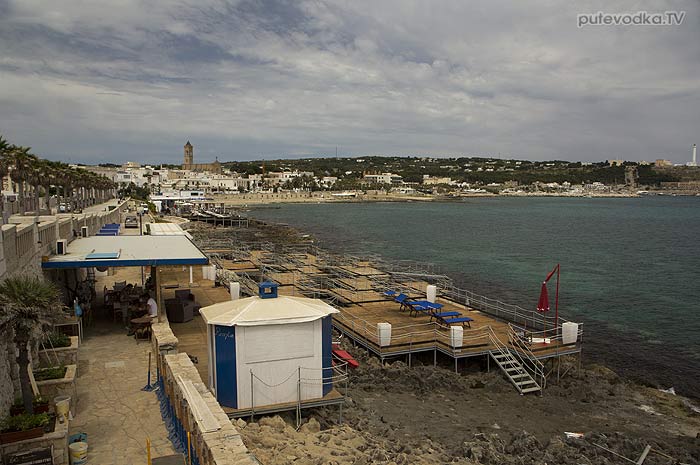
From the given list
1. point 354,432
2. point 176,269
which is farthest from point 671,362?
point 176,269

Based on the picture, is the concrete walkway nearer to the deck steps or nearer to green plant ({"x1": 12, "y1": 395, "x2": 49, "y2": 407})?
green plant ({"x1": 12, "y1": 395, "x2": 49, "y2": 407})

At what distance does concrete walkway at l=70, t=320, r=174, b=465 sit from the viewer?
7938 millimetres

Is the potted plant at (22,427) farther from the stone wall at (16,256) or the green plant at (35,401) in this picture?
the stone wall at (16,256)

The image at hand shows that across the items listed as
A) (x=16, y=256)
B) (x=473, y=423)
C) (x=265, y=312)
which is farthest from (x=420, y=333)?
(x=16, y=256)

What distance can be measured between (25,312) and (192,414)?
2.65m

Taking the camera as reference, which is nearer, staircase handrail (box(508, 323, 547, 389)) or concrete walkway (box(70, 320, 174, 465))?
concrete walkway (box(70, 320, 174, 465))

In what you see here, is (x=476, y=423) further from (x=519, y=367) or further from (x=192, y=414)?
(x=192, y=414)

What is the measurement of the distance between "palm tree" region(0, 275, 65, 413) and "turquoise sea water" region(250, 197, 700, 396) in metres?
18.6

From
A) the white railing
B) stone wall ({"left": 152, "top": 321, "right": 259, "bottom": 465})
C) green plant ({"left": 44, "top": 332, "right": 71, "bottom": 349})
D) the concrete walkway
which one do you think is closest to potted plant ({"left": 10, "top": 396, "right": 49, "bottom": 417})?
the concrete walkway

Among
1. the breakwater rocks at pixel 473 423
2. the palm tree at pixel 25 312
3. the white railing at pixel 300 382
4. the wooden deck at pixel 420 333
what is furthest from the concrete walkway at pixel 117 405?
the wooden deck at pixel 420 333

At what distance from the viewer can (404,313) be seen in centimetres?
2047

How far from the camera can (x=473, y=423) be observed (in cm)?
1328

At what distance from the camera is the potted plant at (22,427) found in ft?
22.8

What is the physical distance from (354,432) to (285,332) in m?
2.64
